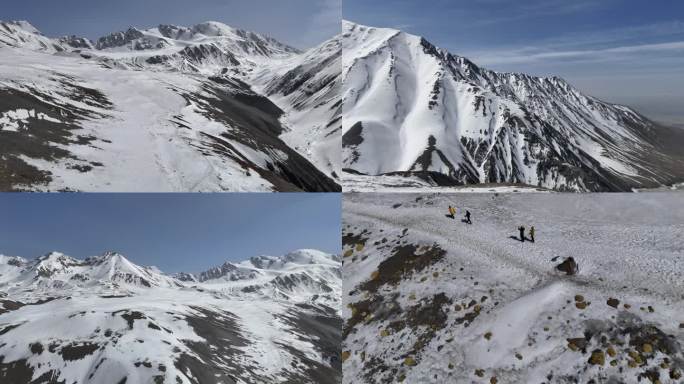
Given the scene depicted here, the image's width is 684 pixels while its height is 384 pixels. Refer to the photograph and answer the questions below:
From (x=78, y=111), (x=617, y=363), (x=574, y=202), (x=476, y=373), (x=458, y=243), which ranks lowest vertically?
(x=476, y=373)

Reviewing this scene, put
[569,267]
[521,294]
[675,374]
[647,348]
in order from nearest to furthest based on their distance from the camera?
[675,374], [647,348], [521,294], [569,267]

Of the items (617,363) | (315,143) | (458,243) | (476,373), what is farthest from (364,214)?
(315,143)

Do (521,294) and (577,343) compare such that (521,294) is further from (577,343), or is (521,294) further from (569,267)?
(577,343)

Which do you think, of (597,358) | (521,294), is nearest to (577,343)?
(597,358)

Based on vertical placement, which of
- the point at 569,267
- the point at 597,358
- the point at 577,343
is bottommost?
the point at 597,358

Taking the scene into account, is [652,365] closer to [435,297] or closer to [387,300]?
[435,297]
